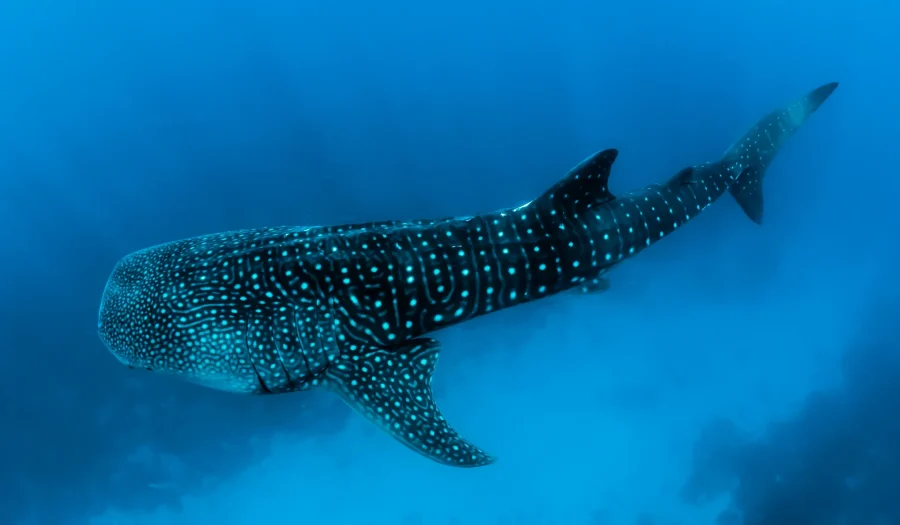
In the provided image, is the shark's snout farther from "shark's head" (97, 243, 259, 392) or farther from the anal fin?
the anal fin

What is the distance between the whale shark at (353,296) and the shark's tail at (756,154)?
7.87ft

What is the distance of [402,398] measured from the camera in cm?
396

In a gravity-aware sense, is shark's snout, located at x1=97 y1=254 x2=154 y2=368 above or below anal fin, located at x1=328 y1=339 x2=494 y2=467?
above

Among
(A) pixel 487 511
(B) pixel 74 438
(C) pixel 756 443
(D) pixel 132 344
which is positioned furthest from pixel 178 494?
(C) pixel 756 443

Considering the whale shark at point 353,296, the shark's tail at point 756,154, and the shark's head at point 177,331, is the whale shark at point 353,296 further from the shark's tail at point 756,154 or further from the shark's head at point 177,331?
the shark's tail at point 756,154

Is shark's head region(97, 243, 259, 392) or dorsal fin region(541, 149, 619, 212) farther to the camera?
dorsal fin region(541, 149, 619, 212)

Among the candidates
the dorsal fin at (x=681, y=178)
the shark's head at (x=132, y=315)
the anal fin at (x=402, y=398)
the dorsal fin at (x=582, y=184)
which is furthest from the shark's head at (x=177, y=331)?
the dorsal fin at (x=681, y=178)

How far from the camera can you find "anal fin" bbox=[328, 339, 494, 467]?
3822 mm

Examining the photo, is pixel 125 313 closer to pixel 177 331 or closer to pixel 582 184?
pixel 177 331

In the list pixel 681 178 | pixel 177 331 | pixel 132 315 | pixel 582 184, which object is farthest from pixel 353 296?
pixel 681 178

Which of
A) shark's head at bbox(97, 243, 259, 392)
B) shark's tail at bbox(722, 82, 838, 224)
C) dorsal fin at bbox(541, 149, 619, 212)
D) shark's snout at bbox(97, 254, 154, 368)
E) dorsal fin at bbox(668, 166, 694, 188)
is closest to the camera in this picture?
shark's head at bbox(97, 243, 259, 392)

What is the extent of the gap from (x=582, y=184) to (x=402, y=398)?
2173 mm

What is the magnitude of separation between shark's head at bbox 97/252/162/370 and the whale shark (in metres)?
0.01

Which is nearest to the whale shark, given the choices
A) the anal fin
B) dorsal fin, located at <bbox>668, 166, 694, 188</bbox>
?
the anal fin
